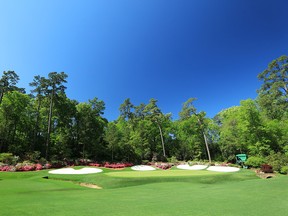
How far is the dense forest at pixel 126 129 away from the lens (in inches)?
1108

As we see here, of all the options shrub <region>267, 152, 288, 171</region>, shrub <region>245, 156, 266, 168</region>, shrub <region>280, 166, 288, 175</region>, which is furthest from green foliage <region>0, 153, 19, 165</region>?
shrub <region>245, 156, 266, 168</region>

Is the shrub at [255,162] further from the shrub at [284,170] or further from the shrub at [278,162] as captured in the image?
the shrub at [284,170]

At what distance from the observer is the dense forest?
2814cm

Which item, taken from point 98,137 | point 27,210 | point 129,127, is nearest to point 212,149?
point 129,127

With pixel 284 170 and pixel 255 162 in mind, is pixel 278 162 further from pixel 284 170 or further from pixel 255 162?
pixel 255 162

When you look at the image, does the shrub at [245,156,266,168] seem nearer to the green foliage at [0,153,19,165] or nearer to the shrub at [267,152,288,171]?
the shrub at [267,152,288,171]

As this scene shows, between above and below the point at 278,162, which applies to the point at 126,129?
above

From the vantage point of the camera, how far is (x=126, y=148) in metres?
36.6

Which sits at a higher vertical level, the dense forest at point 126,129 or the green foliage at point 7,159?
the dense forest at point 126,129

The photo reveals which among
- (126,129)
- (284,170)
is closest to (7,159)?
(126,129)

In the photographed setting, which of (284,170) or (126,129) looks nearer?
(284,170)

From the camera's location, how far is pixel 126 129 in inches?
1713

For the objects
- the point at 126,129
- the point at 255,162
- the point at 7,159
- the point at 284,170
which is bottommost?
the point at 284,170

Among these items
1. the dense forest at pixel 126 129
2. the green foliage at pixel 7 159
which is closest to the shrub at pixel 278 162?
the dense forest at pixel 126 129
